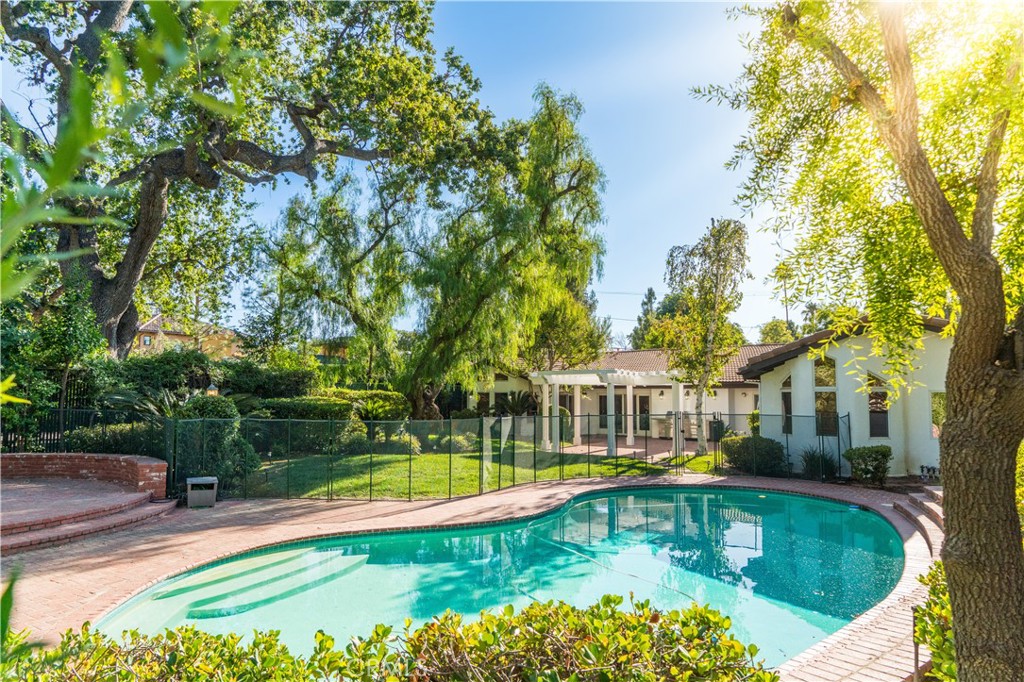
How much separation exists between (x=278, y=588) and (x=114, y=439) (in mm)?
7612

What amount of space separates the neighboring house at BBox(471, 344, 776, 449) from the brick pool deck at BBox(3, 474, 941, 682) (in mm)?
7167

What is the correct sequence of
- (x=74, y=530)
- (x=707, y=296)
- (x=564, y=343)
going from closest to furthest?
(x=74, y=530)
(x=707, y=296)
(x=564, y=343)

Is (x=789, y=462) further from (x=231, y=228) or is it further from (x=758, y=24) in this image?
(x=231, y=228)

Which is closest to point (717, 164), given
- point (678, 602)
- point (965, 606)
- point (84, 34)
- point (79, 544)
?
point (965, 606)

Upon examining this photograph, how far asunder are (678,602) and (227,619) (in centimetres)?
638

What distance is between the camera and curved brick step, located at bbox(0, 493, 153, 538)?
29.7 feet

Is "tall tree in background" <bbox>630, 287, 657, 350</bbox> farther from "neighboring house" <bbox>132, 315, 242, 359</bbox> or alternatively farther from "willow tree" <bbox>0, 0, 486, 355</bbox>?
"willow tree" <bbox>0, 0, 486, 355</bbox>

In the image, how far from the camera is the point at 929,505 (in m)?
12.1

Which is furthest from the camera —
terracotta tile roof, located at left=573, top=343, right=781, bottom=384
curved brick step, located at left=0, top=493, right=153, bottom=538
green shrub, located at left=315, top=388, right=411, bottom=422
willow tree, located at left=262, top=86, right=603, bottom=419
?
terracotta tile roof, located at left=573, top=343, right=781, bottom=384

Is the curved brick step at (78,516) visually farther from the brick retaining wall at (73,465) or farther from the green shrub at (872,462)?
the green shrub at (872,462)

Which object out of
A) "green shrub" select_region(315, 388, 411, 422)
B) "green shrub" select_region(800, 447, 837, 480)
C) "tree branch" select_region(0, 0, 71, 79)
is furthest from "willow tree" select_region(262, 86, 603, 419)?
"green shrub" select_region(800, 447, 837, 480)

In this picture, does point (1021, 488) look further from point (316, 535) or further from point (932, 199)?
point (316, 535)

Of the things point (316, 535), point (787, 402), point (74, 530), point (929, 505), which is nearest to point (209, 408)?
point (74, 530)

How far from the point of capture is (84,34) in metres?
14.3
